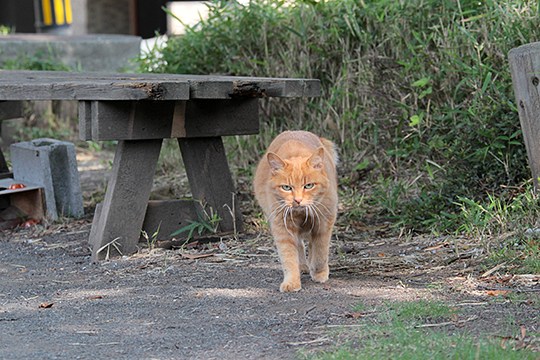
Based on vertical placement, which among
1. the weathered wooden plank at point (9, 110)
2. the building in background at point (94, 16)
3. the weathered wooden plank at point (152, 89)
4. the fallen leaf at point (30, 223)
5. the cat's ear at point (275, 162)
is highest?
the building in background at point (94, 16)

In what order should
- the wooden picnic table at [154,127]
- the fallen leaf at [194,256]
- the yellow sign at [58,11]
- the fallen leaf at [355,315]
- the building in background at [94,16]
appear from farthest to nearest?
the yellow sign at [58,11]
the building in background at [94,16]
the fallen leaf at [194,256]
the wooden picnic table at [154,127]
the fallen leaf at [355,315]

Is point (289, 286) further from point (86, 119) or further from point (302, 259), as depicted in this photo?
point (86, 119)

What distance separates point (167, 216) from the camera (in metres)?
5.54

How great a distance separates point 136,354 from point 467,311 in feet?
4.38

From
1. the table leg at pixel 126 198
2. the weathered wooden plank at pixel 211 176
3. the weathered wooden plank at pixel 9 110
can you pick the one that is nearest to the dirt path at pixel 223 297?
the table leg at pixel 126 198

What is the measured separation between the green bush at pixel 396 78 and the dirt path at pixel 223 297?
2.25 ft

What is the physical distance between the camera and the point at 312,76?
291 inches

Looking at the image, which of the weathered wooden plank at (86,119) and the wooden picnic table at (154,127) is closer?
the wooden picnic table at (154,127)

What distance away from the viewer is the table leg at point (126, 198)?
515 centimetres

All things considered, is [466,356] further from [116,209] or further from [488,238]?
[116,209]

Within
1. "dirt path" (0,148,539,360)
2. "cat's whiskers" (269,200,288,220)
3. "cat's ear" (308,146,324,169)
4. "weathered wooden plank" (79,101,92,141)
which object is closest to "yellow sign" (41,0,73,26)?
"dirt path" (0,148,539,360)

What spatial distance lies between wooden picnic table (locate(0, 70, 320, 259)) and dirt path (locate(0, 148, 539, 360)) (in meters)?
0.23

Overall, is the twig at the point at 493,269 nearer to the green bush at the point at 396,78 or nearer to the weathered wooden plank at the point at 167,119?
the green bush at the point at 396,78

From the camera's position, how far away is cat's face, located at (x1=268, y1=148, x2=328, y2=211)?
423cm
